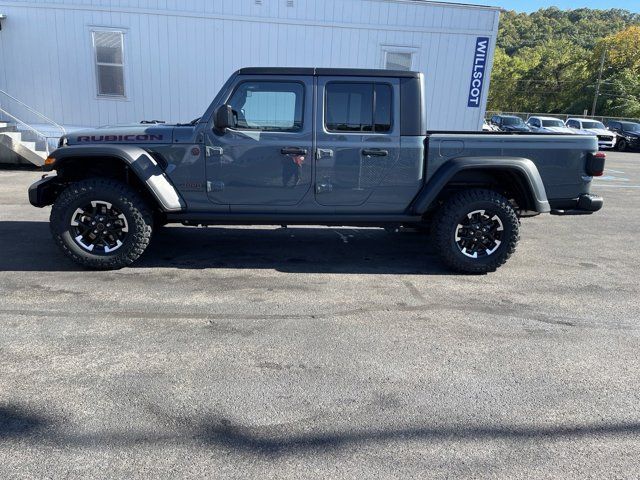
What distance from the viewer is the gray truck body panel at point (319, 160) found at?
4844mm

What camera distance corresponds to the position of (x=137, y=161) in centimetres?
472

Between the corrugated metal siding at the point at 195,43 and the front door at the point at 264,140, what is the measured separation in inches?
338

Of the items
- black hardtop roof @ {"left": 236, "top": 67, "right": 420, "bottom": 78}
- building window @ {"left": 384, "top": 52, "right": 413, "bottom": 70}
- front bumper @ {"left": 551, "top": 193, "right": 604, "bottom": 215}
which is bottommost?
front bumper @ {"left": 551, "top": 193, "right": 604, "bottom": 215}

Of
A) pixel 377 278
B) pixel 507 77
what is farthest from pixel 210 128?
pixel 507 77

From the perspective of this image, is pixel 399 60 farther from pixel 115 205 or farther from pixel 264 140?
pixel 115 205

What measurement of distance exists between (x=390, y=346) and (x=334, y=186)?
6.45 ft

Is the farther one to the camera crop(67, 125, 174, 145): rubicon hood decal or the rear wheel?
the rear wheel

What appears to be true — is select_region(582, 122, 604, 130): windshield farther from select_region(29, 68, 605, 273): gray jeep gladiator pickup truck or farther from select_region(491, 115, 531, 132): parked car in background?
select_region(29, 68, 605, 273): gray jeep gladiator pickup truck

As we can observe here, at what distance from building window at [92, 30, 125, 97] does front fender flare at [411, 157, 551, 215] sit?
1057cm

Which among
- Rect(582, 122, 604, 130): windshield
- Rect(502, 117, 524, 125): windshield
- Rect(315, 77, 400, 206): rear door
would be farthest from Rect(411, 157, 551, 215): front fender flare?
Rect(582, 122, 604, 130): windshield

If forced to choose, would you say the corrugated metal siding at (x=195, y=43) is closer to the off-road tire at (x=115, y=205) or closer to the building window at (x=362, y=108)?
the building window at (x=362, y=108)

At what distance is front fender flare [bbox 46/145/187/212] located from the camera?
470cm

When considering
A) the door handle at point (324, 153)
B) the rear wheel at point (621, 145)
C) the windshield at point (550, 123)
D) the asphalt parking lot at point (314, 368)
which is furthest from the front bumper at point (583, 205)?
the windshield at point (550, 123)

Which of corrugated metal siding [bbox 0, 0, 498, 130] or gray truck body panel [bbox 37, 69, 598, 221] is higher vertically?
corrugated metal siding [bbox 0, 0, 498, 130]
